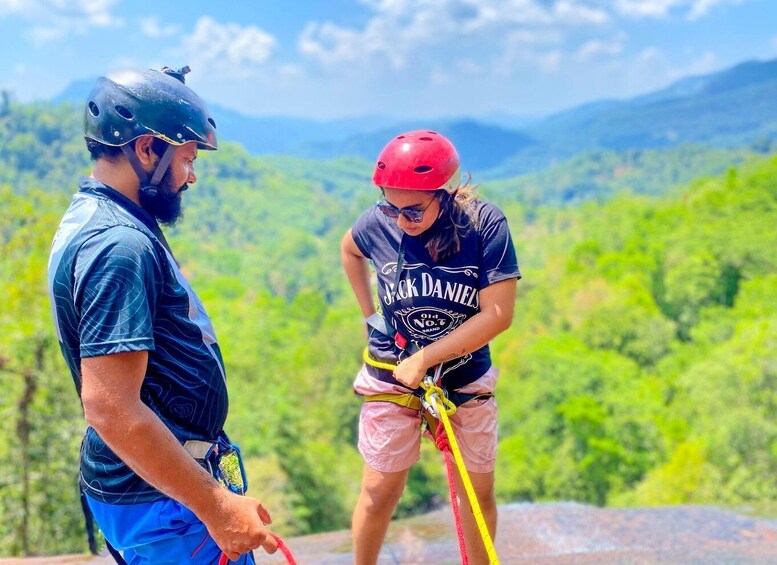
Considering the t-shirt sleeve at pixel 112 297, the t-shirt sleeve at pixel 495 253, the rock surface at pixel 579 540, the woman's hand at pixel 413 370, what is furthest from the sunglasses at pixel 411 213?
the rock surface at pixel 579 540

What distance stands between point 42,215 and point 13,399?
6.46 meters

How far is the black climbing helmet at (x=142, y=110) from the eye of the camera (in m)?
2.14

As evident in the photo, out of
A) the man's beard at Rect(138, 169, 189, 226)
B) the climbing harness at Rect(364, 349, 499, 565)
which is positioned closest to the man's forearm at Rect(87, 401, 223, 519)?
the man's beard at Rect(138, 169, 189, 226)

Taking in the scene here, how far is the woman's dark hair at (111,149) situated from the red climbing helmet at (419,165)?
3.48 feet

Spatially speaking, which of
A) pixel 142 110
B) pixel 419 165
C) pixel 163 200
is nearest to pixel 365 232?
pixel 419 165

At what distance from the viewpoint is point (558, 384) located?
111ft

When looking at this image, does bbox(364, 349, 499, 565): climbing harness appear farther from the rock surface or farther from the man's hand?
the rock surface

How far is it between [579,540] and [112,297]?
4652mm

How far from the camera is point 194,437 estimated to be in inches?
88.5

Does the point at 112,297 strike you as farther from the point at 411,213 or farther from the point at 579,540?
the point at 579,540

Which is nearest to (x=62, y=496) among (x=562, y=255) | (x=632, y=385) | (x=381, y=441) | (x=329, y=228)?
(x=381, y=441)

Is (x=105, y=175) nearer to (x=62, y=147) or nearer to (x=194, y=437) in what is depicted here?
(x=194, y=437)

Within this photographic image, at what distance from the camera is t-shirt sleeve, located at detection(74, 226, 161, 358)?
188 cm

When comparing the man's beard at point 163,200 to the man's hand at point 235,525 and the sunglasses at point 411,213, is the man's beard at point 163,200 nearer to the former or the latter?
the man's hand at point 235,525
